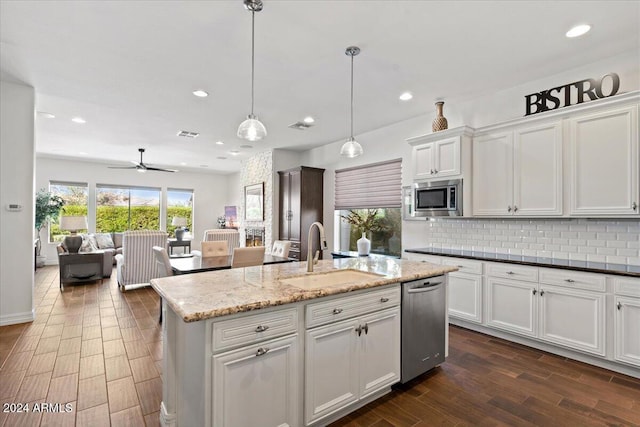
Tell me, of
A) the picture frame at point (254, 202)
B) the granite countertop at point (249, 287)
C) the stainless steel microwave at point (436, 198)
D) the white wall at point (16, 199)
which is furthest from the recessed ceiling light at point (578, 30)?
the picture frame at point (254, 202)

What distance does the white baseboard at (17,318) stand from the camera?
3.60 metres

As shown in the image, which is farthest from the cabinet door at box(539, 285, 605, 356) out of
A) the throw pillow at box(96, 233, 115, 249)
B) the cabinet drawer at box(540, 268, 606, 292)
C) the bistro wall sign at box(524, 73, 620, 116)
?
the throw pillow at box(96, 233, 115, 249)

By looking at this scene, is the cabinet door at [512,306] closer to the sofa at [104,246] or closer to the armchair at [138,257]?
the armchair at [138,257]

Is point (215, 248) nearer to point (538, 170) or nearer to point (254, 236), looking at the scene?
point (254, 236)

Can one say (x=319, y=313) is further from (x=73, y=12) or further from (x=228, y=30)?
(x=73, y=12)

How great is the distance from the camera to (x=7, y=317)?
3621mm

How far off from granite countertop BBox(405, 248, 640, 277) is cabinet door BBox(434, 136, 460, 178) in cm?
99

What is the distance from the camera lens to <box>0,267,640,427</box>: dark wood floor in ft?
6.71

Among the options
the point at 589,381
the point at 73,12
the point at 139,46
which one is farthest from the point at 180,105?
the point at 589,381

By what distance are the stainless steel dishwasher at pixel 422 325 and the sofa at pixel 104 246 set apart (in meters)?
6.52

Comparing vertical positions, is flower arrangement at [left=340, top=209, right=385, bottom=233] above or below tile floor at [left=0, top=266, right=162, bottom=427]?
above

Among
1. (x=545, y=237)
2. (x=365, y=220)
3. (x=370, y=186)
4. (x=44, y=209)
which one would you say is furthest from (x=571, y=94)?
(x=44, y=209)

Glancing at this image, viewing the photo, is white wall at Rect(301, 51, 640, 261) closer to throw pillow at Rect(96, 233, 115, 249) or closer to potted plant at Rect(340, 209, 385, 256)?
potted plant at Rect(340, 209, 385, 256)

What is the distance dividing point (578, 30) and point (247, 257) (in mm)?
3848
